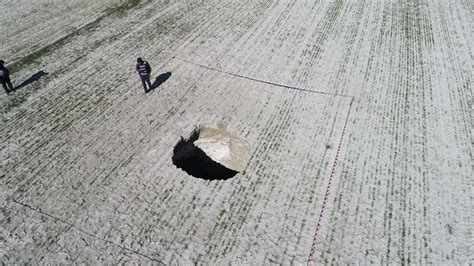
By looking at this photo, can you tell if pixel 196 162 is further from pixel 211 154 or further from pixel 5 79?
pixel 5 79

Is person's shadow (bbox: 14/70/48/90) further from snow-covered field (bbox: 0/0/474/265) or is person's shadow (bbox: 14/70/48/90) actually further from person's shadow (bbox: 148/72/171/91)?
person's shadow (bbox: 148/72/171/91)

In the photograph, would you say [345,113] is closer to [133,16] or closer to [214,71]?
[214,71]

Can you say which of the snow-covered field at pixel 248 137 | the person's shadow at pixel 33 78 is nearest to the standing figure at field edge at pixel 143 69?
the snow-covered field at pixel 248 137

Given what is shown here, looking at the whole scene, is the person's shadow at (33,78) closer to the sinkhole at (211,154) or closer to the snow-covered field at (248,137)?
the snow-covered field at (248,137)

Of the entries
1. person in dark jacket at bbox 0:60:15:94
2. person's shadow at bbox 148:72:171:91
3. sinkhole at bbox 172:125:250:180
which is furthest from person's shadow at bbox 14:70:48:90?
sinkhole at bbox 172:125:250:180

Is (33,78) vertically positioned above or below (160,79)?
below

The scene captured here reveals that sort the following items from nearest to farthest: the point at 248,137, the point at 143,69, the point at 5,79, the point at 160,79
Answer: the point at 248,137 → the point at 143,69 → the point at 5,79 → the point at 160,79

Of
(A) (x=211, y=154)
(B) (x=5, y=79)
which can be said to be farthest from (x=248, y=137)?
(B) (x=5, y=79)
